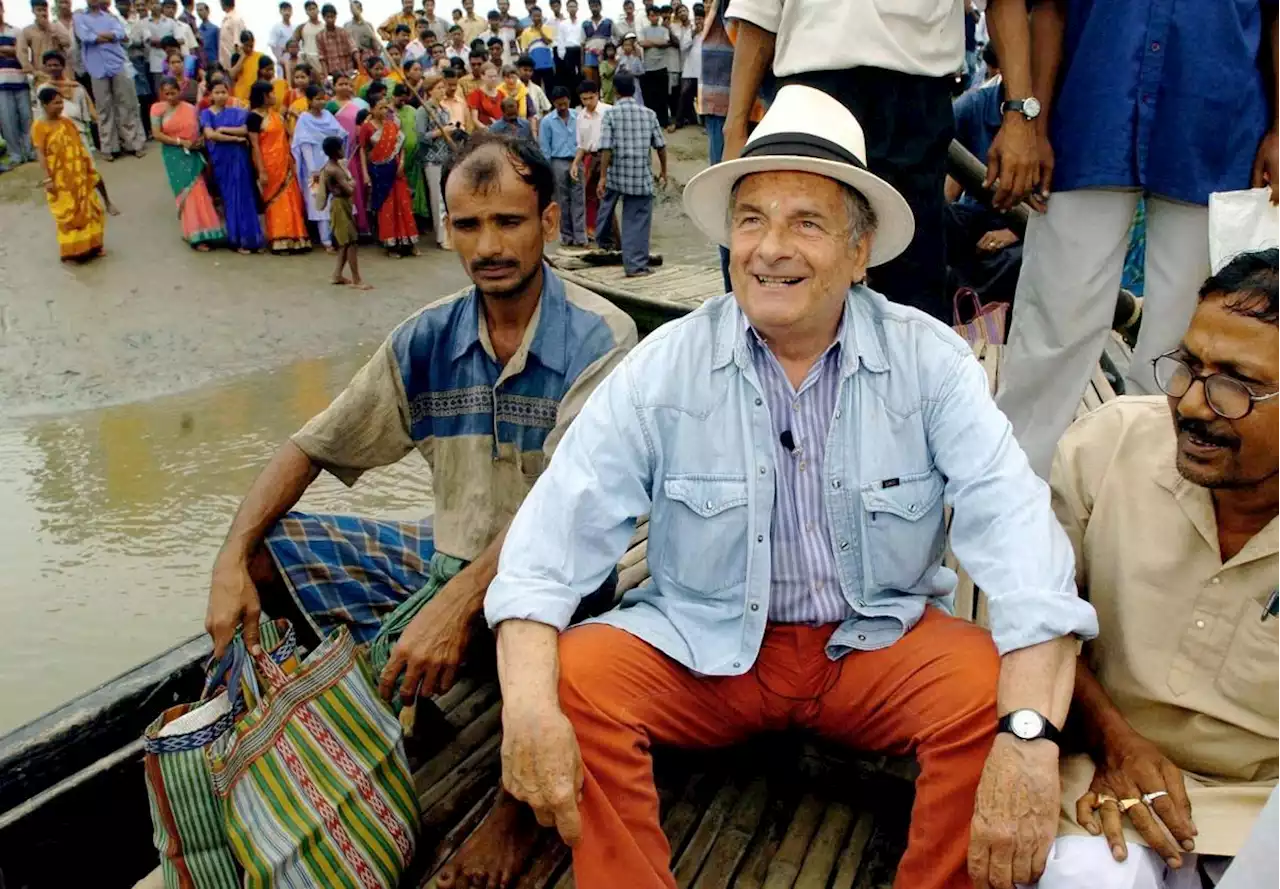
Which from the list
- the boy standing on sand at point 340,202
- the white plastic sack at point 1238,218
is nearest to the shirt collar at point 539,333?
the white plastic sack at point 1238,218

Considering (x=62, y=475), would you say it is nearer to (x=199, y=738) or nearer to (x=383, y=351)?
(x=383, y=351)

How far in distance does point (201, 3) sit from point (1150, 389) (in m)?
13.4

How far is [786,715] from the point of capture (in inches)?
71.6

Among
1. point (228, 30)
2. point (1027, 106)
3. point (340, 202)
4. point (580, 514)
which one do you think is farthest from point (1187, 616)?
point (228, 30)

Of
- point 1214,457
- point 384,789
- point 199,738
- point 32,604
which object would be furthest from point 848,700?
point 32,604

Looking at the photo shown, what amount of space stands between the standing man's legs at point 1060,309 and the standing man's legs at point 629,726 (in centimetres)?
120

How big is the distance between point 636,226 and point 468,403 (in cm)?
712

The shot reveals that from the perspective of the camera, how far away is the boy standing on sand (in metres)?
9.55

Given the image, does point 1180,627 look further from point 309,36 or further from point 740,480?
point 309,36

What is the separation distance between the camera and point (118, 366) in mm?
8336

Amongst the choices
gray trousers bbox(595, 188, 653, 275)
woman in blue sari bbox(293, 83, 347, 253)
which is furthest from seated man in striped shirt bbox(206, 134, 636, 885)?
woman in blue sari bbox(293, 83, 347, 253)

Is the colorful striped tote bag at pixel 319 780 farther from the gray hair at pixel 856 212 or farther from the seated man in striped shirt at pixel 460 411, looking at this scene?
the gray hair at pixel 856 212

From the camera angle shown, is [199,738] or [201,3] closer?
[199,738]

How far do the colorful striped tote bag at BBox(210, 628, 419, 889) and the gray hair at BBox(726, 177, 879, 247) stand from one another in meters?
1.11
